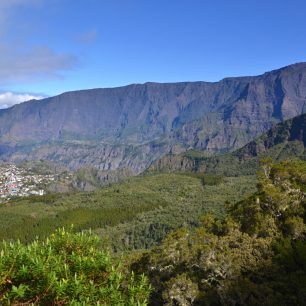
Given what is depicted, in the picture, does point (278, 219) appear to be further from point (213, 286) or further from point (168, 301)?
point (168, 301)

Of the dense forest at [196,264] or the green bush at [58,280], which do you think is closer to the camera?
the green bush at [58,280]

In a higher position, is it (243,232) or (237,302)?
(243,232)

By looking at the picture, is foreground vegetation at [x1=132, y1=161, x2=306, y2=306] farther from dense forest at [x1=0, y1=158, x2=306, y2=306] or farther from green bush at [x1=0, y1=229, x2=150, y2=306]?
green bush at [x1=0, y1=229, x2=150, y2=306]

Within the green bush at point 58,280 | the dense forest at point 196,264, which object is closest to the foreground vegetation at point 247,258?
the dense forest at point 196,264

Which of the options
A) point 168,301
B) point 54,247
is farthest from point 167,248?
point 54,247

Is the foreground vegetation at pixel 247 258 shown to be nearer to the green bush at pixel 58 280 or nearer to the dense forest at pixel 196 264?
the dense forest at pixel 196 264

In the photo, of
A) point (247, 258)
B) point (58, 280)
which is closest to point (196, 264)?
point (247, 258)

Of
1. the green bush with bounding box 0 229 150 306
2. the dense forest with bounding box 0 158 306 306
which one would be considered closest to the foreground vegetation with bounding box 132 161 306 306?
the dense forest with bounding box 0 158 306 306

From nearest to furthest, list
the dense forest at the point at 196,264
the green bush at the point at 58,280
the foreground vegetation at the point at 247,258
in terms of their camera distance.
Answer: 1. the green bush at the point at 58,280
2. the dense forest at the point at 196,264
3. the foreground vegetation at the point at 247,258

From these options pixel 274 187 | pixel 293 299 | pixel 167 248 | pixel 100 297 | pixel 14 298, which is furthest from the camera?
pixel 274 187
